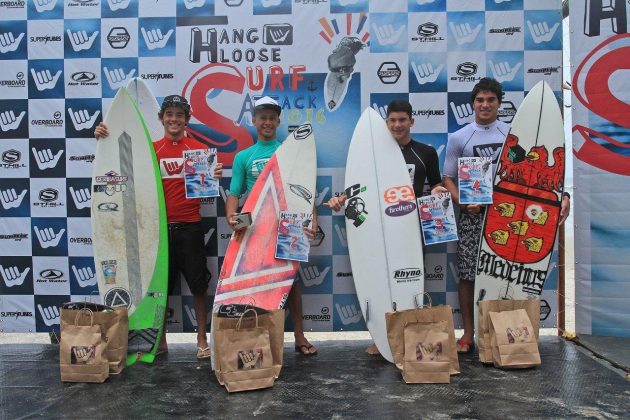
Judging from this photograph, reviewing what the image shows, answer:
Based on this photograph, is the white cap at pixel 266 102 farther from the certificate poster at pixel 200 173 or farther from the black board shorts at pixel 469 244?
the black board shorts at pixel 469 244

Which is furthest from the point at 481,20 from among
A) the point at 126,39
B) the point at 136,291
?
the point at 136,291

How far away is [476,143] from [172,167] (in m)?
2.06

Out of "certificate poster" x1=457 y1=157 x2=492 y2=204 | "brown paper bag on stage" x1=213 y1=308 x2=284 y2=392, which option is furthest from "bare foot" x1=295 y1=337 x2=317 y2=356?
"certificate poster" x1=457 y1=157 x2=492 y2=204

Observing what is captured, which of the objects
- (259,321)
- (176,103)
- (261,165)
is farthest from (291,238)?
(176,103)

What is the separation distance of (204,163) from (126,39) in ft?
3.92

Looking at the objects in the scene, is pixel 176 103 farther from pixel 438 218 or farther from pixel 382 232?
pixel 438 218

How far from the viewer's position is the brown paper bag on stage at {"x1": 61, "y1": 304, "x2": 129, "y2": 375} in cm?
315

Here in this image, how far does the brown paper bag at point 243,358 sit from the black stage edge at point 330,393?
0.06m

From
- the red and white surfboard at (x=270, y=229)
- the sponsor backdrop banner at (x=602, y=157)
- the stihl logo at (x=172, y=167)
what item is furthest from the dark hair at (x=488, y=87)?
the stihl logo at (x=172, y=167)

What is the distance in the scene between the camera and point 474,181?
11.2 feet

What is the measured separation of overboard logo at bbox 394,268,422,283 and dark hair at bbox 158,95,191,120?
69.3 inches

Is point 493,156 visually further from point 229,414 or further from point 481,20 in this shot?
point 229,414

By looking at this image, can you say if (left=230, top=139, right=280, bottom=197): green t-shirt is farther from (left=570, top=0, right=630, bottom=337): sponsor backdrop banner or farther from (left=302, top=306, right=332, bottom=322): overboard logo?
(left=570, top=0, right=630, bottom=337): sponsor backdrop banner

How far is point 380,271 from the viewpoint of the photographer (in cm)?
355
